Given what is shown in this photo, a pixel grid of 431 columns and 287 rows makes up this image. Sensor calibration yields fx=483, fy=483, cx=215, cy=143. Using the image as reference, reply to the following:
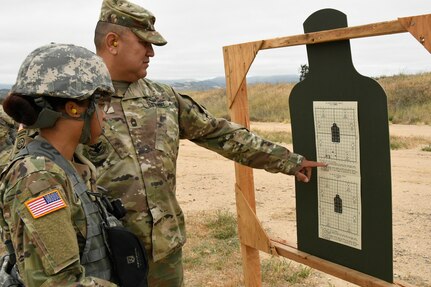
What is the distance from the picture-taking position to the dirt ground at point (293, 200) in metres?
4.26

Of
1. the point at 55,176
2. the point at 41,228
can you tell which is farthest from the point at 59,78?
the point at 41,228

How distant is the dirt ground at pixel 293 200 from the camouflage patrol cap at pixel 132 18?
243 centimetres

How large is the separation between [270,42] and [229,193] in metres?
4.42

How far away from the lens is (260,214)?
230 inches

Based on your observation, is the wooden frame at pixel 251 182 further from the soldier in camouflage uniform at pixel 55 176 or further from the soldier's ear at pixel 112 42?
the soldier in camouflage uniform at pixel 55 176

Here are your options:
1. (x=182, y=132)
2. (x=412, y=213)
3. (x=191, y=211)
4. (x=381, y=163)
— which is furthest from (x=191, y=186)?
(x=381, y=163)

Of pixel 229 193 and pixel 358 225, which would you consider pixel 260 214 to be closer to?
pixel 229 193

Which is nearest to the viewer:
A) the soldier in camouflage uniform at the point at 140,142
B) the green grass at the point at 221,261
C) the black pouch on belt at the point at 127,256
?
the black pouch on belt at the point at 127,256

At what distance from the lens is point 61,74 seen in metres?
1.56

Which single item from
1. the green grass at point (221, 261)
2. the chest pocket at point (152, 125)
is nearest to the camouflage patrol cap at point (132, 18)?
the chest pocket at point (152, 125)

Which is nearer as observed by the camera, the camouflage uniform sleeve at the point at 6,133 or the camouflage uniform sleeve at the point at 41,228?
the camouflage uniform sleeve at the point at 41,228

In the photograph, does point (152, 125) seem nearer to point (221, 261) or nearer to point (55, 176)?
point (55, 176)

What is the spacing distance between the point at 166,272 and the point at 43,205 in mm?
1217

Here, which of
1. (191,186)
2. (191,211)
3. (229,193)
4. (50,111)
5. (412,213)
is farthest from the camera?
(191,186)
